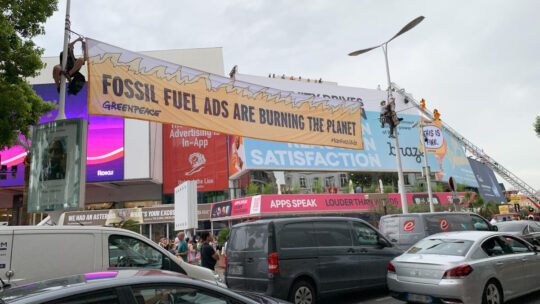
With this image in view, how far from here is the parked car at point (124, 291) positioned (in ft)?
9.85

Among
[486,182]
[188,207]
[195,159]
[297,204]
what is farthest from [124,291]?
[486,182]

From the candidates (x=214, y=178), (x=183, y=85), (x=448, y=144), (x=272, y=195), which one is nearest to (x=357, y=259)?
(x=183, y=85)

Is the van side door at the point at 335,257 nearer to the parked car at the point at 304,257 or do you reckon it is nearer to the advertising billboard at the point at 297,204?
the parked car at the point at 304,257

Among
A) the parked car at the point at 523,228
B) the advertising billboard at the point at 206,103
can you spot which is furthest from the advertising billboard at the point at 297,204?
the parked car at the point at 523,228

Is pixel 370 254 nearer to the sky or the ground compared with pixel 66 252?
nearer to the ground

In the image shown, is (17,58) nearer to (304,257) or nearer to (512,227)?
(304,257)

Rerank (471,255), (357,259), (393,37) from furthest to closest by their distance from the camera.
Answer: (393,37)
(357,259)
(471,255)

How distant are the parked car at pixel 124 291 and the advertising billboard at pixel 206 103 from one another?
8.10 m

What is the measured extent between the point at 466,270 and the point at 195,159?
40.5 m

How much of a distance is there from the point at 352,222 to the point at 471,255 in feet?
8.96

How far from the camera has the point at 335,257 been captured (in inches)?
344

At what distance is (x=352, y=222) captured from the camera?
9516 mm

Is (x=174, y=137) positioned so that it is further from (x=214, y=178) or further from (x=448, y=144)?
(x=448, y=144)

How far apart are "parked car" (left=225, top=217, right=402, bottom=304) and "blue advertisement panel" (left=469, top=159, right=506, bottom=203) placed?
5054 centimetres
